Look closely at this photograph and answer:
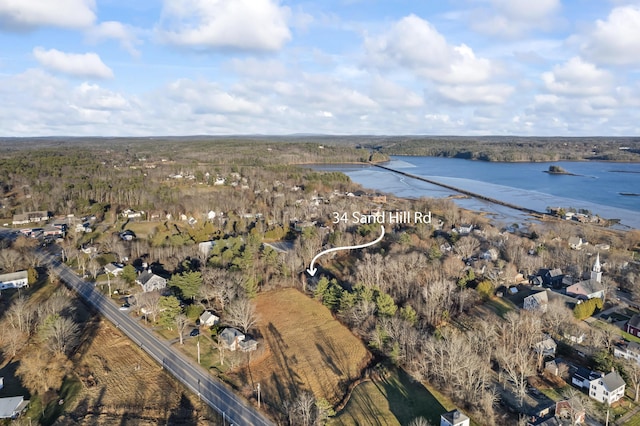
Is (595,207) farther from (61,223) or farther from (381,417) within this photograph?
(61,223)

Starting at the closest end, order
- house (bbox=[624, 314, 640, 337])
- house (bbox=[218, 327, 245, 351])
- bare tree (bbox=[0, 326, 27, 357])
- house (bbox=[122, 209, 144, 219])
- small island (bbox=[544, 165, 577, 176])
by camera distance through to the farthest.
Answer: bare tree (bbox=[0, 326, 27, 357]), house (bbox=[218, 327, 245, 351]), house (bbox=[624, 314, 640, 337]), house (bbox=[122, 209, 144, 219]), small island (bbox=[544, 165, 577, 176])

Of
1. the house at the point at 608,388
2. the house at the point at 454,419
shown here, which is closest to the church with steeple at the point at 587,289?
the house at the point at 608,388

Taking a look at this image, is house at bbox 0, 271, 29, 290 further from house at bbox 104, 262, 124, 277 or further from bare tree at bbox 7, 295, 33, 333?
bare tree at bbox 7, 295, 33, 333

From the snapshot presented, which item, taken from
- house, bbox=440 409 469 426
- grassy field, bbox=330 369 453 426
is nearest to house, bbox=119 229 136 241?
grassy field, bbox=330 369 453 426

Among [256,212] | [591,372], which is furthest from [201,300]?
[256,212]

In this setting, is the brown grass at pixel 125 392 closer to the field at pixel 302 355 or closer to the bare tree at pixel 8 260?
the field at pixel 302 355

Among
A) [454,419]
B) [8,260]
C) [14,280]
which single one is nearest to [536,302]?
[454,419]
